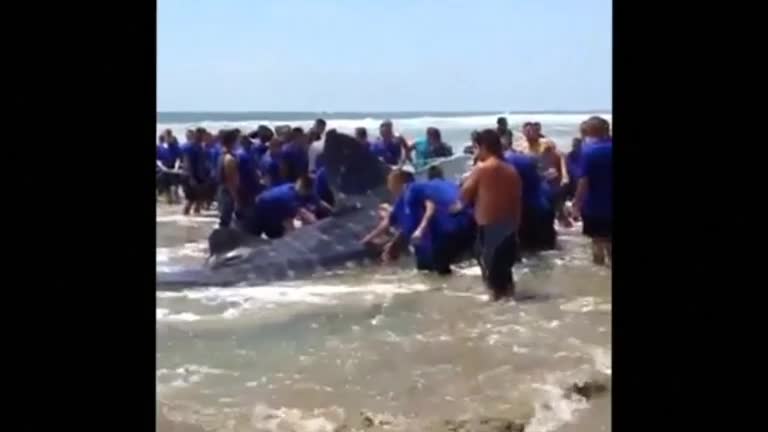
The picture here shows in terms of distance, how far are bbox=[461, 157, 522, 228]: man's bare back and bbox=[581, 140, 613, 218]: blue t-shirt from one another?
0.36 feet

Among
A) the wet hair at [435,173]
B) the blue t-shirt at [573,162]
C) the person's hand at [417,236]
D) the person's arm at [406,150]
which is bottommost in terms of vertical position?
the person's hand at [417,236]

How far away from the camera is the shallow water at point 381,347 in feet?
5.24

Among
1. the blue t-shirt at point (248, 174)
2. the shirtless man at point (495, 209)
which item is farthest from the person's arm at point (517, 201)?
the blue t-shirt at point (248, 174)

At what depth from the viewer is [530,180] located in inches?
63.7

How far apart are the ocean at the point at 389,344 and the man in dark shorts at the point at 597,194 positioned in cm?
3

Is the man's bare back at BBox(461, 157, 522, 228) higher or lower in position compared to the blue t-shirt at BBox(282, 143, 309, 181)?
lower

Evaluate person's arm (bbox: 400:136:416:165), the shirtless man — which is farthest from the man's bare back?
person's arm (bbox: 400:136:416:165)

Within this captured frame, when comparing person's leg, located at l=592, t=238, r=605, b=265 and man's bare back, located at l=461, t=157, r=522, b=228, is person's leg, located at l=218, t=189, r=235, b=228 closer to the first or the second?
man's bare back, located at l=461, t=157, r=522, b=228

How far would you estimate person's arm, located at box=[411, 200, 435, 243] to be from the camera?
5.32 feet

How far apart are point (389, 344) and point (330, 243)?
0.19 m

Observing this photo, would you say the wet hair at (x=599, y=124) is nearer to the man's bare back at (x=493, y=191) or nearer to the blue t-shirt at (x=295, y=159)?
the man's bare back at (x=493, y=191)

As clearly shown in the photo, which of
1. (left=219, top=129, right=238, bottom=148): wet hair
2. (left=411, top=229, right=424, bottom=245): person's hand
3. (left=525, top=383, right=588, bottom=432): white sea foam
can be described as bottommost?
(left=525, top=383, right=588, bottom=432): white sea foam
